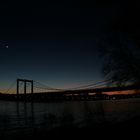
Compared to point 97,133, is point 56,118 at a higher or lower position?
higher

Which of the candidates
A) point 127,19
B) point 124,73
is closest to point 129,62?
point 124,73

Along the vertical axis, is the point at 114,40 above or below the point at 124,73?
above

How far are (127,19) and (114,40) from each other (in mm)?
2699

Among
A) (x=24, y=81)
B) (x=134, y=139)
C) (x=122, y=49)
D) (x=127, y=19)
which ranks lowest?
(x=134, y=139)

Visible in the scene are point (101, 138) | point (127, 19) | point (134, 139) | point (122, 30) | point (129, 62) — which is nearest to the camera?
point (134, 139)

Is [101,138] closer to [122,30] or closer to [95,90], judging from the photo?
Result: [122,30]

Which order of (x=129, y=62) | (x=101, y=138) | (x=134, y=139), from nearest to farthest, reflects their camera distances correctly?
(x=134, y=139)
(x=101, y=138)
(x=129, y=62)

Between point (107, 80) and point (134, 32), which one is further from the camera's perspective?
point (107, 80)

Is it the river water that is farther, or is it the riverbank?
the river water

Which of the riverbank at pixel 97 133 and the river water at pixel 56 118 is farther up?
the river water at pixel 56 118

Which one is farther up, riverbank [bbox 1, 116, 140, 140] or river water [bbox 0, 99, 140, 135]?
river water [bbox 0, 99, 140, 135]

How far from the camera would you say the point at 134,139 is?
7922 millimetres

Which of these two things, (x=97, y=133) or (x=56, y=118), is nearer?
(x=97, y=133)

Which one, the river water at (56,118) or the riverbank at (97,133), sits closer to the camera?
the riverbank at (97,133)
